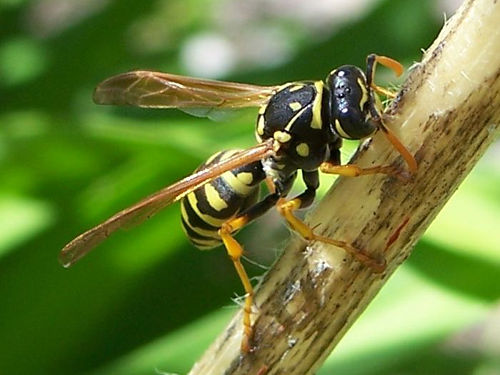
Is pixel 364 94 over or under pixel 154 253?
over

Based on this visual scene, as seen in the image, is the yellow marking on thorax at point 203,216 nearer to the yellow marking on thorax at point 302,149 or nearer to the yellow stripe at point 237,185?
the yellow stripe at point 237,185

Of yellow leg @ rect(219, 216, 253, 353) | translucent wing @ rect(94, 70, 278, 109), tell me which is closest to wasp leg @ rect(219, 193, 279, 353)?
yellow leg @ rect(219, 216, 253, 353)

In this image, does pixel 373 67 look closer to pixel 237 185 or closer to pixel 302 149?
pixel 302 149

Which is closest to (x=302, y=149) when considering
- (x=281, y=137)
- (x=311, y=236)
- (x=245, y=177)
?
(x=281, y=137)

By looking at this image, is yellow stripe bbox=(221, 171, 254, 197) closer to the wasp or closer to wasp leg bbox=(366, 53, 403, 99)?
the wasp

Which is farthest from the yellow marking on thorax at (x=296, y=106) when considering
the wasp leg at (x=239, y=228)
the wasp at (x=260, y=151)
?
the wasp leg at (x=239, y=228)

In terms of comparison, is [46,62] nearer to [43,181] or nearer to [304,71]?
[304,71]
